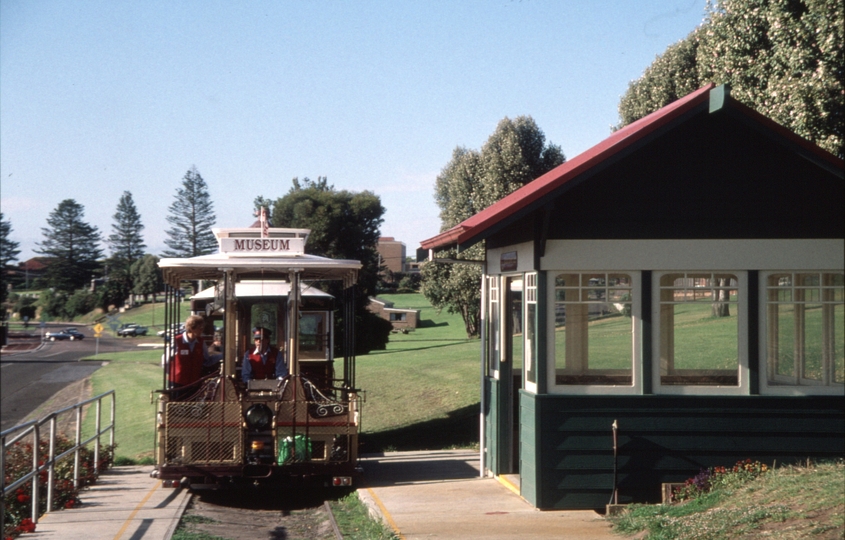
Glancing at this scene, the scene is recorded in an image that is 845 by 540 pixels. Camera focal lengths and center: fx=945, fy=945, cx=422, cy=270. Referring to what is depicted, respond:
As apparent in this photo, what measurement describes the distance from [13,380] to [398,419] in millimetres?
34523

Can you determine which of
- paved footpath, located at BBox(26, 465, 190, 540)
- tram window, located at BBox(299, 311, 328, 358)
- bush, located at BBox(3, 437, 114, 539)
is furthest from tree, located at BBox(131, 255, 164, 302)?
paved footpath, located at BBox(26, 465, 190, 540)

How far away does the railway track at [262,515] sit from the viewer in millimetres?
10875

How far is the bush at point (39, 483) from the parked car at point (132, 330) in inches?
2858

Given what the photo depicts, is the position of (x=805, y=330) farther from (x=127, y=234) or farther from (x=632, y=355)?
(x=127, y=234)

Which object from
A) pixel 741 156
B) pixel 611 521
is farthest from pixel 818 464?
pixel 741 156

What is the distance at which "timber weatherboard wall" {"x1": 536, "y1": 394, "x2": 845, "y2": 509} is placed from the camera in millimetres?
10211

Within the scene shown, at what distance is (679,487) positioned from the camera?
10.0 meters

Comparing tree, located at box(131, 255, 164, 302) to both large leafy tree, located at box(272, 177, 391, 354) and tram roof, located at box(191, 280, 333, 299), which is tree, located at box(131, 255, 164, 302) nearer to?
large leafy tree, located at box(272, 177, 391, 354)

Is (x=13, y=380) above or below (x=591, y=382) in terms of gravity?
below

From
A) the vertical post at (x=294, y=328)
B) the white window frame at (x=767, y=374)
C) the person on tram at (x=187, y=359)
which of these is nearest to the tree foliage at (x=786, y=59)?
the white window frame at (x=767, y=374)

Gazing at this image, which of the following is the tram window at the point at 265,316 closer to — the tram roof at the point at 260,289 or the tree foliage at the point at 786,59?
the tram roof at the point at 260,289

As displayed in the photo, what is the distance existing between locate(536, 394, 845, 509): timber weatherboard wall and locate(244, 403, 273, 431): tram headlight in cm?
384

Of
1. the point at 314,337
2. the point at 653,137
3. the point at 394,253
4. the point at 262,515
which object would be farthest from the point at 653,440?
the point at 394,253

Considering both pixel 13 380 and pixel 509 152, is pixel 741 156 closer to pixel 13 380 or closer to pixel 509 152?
pixel 509 152
